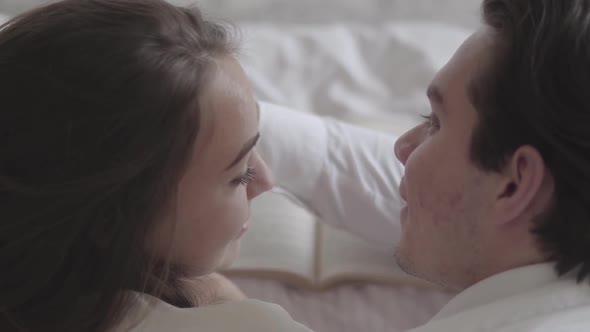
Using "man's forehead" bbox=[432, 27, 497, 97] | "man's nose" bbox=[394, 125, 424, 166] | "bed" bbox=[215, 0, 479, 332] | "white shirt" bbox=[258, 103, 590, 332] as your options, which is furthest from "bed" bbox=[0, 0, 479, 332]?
"man's forehead" bbox=[432, 27, 497, 97]

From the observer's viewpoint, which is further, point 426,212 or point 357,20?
point 357,20

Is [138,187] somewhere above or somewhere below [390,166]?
above

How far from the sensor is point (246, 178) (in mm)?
846

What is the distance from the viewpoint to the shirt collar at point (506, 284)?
Result: 739 mm

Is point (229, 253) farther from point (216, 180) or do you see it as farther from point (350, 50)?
point (350, 50)

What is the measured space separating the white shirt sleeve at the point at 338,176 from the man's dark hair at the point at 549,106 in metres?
0.39

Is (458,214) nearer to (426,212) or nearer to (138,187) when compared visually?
(426,212)

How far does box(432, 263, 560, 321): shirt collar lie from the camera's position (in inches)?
29.1

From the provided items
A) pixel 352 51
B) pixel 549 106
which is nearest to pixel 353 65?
pixel 352 51

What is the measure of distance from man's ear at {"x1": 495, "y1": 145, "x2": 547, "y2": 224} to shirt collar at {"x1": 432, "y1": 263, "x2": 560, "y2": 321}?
5cm

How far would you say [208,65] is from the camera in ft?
2.48

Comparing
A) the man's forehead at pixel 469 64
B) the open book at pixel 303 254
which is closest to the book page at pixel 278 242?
the open book at pixel 303 254

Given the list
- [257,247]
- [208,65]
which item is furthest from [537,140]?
[257,247]

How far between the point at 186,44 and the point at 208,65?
1.2 inches
